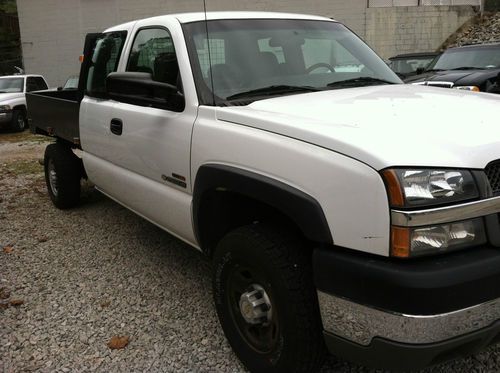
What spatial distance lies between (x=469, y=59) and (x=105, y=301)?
8358mm

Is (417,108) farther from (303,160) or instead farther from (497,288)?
(497,288)

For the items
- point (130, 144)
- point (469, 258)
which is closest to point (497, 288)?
point (469, 258)

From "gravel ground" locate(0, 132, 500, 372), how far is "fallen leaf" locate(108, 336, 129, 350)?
3 cm

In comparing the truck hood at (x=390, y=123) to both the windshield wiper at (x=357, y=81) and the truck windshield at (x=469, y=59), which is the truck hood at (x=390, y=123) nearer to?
the windshield wiper at (x=357, y=81)

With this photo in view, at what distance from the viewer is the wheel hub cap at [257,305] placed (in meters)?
2.50

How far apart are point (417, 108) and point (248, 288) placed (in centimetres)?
121

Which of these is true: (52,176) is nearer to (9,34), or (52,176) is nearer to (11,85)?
(11,85)

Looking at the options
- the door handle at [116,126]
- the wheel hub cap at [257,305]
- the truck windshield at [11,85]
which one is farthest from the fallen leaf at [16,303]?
the truck windshield at [11,85]

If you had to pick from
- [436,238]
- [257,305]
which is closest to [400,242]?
[436,238]

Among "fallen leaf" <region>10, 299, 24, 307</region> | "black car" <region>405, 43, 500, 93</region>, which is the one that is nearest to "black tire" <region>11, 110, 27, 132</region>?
"black car" <region>405, 43, 500, 93</region>

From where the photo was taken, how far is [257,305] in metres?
2.50

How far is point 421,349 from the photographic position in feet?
6.27

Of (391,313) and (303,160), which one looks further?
(303,160)

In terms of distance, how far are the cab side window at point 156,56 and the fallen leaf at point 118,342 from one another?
5.04 ft
